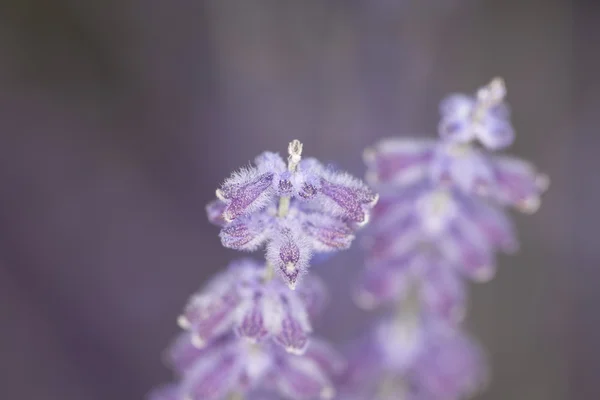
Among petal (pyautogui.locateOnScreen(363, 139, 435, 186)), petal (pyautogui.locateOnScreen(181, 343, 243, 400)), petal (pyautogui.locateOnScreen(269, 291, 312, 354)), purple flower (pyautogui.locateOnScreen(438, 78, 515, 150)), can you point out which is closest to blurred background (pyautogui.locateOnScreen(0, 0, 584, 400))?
petal (pyautogui.locateOnScreen(363, 139, 435, 186))

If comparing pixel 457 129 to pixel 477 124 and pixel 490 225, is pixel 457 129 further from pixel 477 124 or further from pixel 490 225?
pixel 490 225

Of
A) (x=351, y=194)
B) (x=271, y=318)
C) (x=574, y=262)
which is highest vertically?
(x=574, y=262)

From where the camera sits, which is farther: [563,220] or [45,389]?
[563,220]

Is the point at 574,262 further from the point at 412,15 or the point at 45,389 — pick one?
the point at 45,389

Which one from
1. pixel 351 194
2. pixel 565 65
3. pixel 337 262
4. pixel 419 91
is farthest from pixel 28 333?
pixel 565 65

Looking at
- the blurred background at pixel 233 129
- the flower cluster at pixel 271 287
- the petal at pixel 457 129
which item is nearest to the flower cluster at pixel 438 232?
the petal at pixel 457 129
